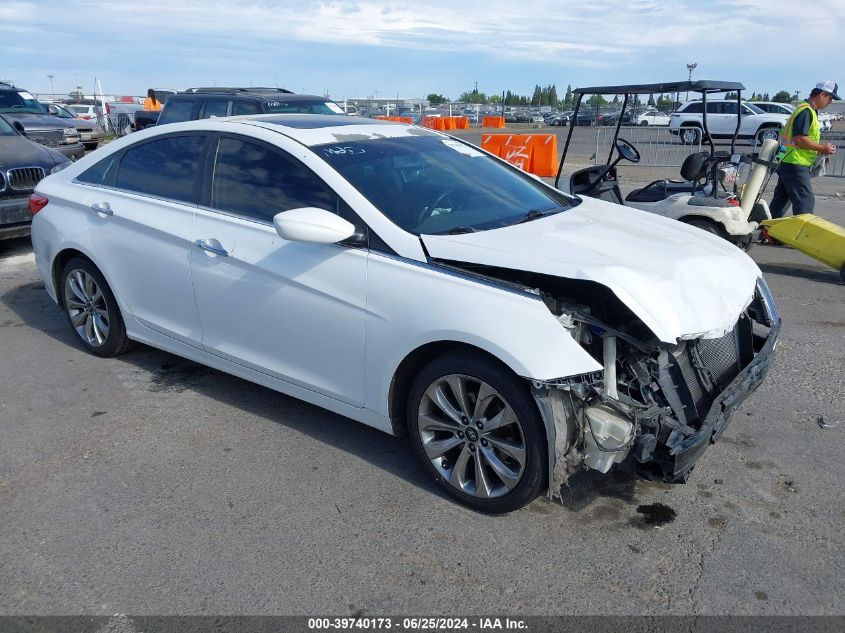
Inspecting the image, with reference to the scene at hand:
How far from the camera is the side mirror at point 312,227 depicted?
3.40 metres

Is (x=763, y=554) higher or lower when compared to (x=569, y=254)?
lower

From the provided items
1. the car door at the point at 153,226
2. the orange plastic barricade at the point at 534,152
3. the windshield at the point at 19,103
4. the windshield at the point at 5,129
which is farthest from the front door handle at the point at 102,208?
the windshield at the point at 19,103

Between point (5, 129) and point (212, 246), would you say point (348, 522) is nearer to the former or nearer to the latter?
point (212, 246)

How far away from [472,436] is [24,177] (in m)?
7.52

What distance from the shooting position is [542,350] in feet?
9.77

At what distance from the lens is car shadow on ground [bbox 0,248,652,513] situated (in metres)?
3.58

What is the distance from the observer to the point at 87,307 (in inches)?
204

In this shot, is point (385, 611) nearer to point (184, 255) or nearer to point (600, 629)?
point (600, 629)

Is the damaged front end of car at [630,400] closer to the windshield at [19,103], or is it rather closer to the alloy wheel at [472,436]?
the alloy wheel at [472,436]

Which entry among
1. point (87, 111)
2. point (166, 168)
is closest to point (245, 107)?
point (166, 168)

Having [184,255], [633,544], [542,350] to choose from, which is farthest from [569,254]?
[184,255]

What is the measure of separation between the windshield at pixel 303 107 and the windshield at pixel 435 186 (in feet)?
20.9

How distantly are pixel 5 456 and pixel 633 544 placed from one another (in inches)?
131

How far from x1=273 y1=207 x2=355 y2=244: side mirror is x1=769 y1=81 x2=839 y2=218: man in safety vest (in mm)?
6892
